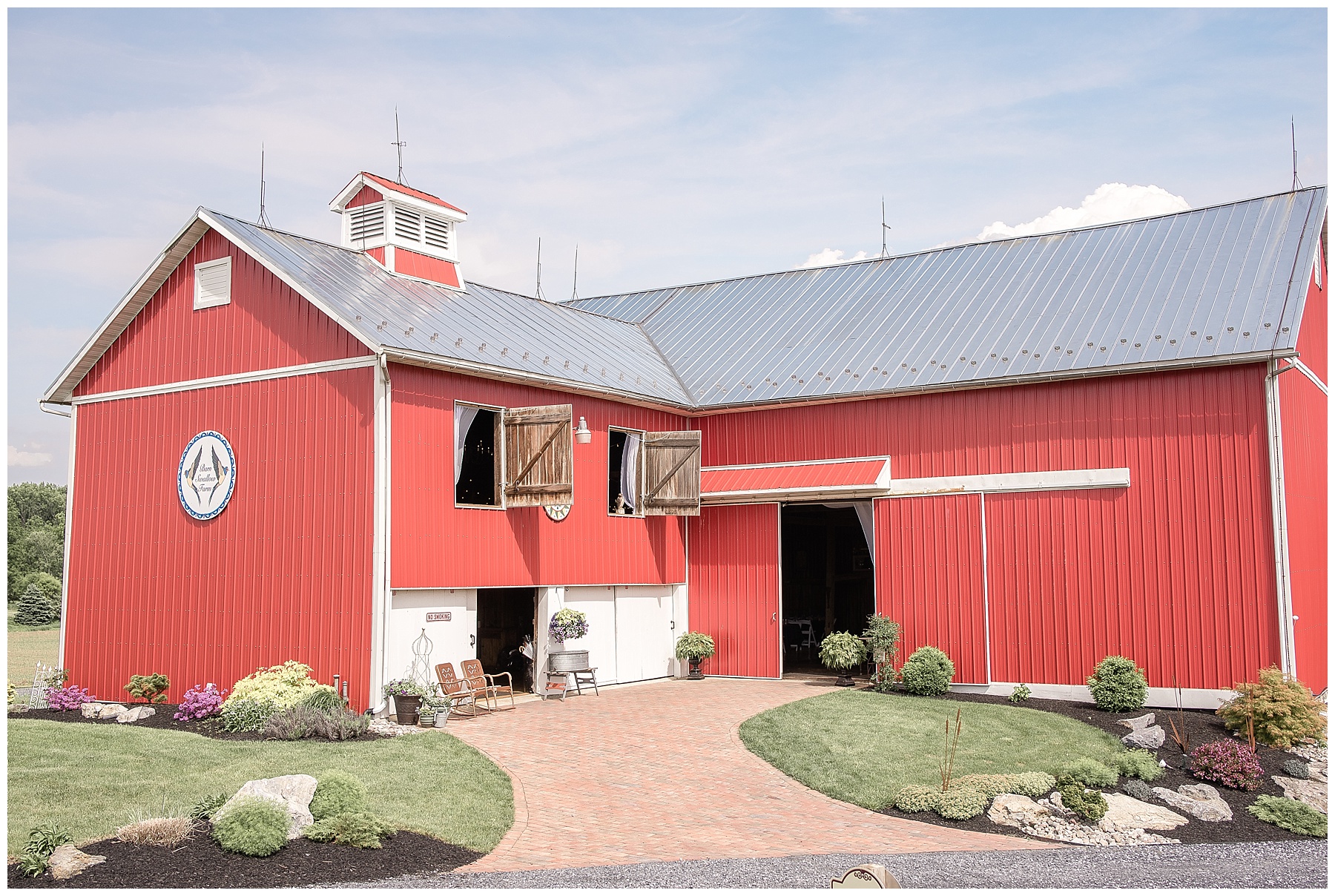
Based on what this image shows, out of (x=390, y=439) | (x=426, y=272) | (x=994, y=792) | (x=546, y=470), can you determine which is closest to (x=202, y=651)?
(x=390, y=439)

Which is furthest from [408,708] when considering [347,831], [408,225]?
[408,225]

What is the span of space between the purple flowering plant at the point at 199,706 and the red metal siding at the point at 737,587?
847cm

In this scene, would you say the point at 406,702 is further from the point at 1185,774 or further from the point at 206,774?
the point at 1185,774

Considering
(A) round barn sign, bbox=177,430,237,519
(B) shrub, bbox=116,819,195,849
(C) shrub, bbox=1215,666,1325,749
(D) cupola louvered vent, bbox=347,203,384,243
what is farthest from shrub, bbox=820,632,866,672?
(B) shrub, bbox=116,819,195,849

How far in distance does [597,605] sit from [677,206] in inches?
312

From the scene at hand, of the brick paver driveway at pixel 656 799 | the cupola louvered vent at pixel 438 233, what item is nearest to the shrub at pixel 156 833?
the brick paver driveway at pixel 656 799

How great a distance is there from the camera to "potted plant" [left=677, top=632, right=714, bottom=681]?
19.9 meters

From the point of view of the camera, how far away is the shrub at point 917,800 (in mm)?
11047

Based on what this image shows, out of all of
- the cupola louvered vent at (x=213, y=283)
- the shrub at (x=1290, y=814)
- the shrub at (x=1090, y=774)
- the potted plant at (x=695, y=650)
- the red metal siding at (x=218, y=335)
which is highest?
the cupola louvered vent at (x=213, y=283)

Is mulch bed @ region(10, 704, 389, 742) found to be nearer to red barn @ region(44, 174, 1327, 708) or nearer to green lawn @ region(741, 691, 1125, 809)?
red barn @ region(44, 174, 1327, 708)

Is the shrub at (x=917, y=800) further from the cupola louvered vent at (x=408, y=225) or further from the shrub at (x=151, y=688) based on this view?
the cupola louvered vent at (x=408, y=225)

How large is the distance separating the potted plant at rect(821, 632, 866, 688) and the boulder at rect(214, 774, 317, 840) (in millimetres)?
10443

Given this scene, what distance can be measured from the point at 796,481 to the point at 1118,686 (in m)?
6.11

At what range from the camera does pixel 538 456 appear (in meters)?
16.6
